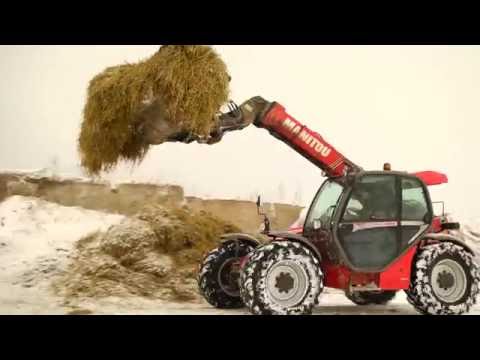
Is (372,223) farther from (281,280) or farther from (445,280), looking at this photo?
(281,280)

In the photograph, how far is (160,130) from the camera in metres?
6.79

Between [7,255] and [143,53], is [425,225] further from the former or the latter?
[7,255]

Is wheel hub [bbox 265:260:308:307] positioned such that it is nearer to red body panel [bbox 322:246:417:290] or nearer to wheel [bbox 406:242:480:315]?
red body panel [bbox 322:246:417:290]

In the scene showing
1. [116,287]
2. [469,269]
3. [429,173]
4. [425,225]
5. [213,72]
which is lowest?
[116,287]

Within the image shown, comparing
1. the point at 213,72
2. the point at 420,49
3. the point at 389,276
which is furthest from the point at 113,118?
the point at 420,49

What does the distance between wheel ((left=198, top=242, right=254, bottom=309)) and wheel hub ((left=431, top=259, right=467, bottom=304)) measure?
2.06 meters

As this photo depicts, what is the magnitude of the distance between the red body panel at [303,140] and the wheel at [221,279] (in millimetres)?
1278

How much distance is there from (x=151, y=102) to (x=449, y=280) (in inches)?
136

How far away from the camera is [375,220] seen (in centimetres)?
664

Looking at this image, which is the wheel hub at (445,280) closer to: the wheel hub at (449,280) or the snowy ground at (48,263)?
the wheel hub at (449,280)

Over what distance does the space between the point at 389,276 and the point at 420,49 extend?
3.95 m

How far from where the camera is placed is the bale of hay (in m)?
Result: 6.57

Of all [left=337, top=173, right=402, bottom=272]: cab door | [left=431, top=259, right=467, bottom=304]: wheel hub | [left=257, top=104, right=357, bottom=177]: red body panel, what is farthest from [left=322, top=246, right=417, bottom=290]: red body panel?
[left=257, top=104, right=357, bottom=177]: red body panel

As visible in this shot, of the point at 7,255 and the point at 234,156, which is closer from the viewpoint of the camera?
the point at 7,255
